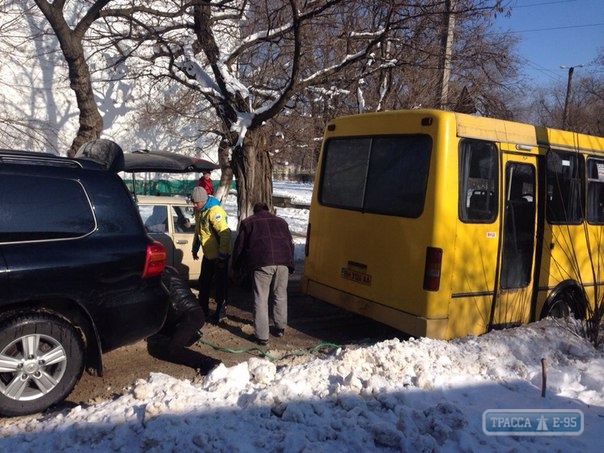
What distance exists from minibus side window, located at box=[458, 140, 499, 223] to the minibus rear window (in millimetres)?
398

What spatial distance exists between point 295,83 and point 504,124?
148 inches

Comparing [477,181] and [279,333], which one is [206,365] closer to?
[279,333]

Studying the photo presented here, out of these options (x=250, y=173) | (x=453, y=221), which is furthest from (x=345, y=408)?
(x=250, y=173)

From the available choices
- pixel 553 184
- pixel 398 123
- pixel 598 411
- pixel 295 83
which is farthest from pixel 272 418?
pixel 295 83

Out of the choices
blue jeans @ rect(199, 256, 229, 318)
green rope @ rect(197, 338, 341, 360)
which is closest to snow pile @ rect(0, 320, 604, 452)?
green rope @ rect(197, 338, 341, 360)

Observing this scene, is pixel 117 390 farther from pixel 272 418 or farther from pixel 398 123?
pixel 398 123

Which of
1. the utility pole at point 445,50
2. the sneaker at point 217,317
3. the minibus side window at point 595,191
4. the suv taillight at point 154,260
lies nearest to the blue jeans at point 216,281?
the sneaker at point 217,317

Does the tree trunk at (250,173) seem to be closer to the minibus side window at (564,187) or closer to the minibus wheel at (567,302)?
the minibus side window at (564,187)

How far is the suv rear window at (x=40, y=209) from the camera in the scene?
3957mm

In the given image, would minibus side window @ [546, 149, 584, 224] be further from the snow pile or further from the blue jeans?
the blue jeans

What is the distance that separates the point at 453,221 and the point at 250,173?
203 inches

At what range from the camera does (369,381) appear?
162 inches

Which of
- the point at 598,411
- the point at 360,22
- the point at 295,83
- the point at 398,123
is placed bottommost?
the point at 598,411

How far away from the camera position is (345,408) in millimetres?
3766
